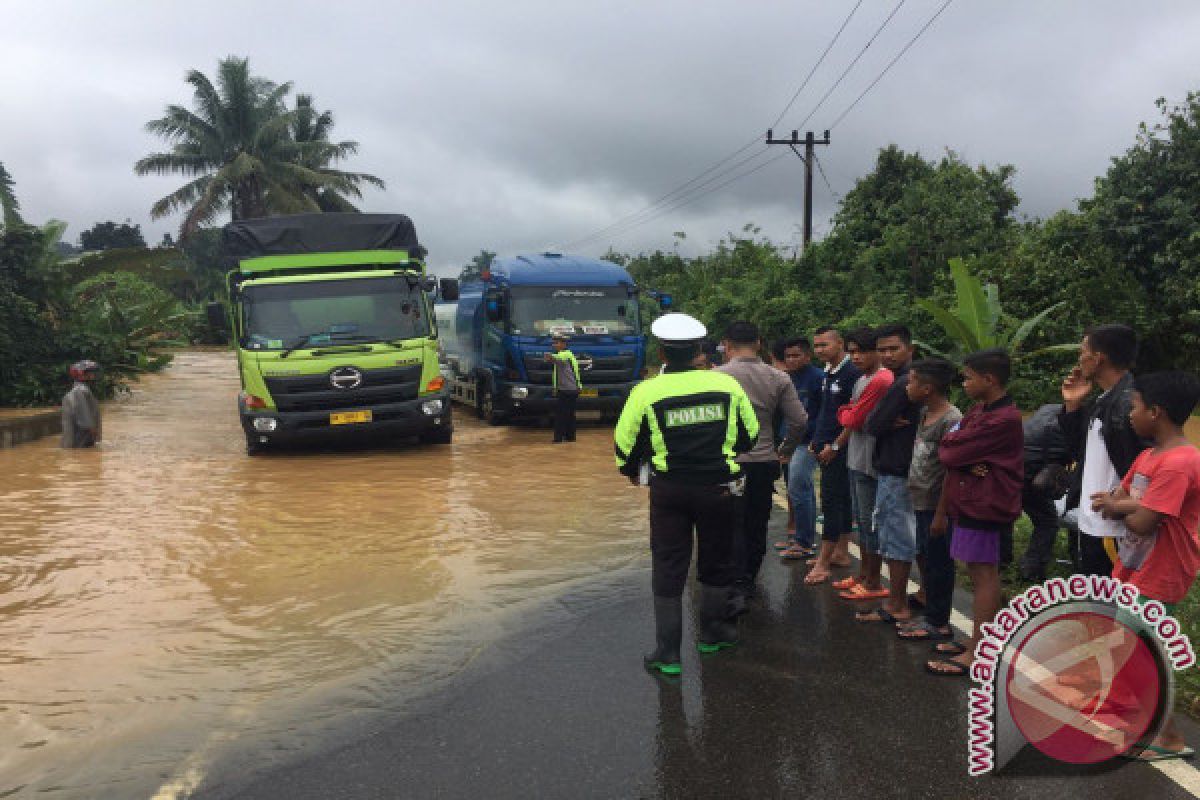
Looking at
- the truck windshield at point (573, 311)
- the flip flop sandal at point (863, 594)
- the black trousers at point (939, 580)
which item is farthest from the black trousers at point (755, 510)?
the truck windshield at point (573, 311)

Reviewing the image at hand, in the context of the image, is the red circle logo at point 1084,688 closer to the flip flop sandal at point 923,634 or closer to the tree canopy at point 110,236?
the flip flop sandal at point 923,634

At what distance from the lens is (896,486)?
5805 millimetres

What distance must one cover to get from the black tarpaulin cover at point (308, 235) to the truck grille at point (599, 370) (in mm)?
3128

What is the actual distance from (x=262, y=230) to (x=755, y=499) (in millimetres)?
9958

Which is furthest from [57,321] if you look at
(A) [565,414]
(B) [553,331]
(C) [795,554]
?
(C) [795,554]

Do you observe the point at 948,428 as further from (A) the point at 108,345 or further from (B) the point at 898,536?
(A) the point at 108,345

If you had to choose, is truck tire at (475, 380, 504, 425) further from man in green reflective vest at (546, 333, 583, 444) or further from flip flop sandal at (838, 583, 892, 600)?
flip flop sandal at (838, 583, 892, 600)

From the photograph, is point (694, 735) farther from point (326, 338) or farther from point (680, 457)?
point (326, 338)

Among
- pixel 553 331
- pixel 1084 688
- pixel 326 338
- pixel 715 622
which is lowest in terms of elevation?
pixel 1084 688

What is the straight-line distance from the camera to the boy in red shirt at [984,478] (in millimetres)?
4910

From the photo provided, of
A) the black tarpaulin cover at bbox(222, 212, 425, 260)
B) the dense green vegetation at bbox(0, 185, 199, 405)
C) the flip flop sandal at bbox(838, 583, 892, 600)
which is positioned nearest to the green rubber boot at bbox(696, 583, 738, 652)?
the flip flop sandal at bbox(838, 583, 892, 600)

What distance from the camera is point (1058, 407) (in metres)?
6.76

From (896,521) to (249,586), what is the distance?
4652 millimetres

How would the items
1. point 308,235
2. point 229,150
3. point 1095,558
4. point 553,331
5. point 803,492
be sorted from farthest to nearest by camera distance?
point 229,150, point 553,331, point 308,235, point 803,492, point 1095,558
